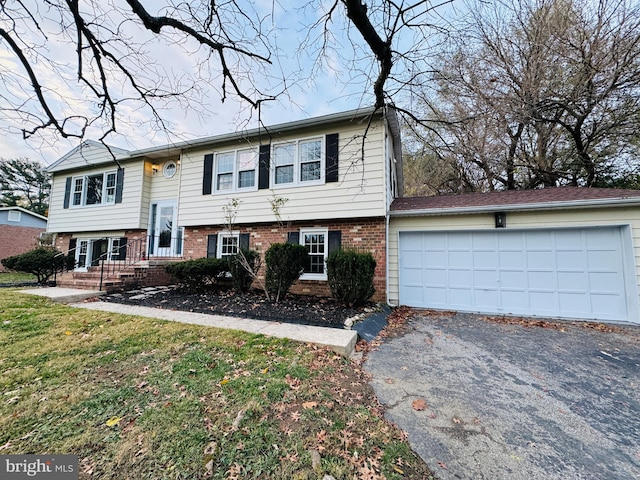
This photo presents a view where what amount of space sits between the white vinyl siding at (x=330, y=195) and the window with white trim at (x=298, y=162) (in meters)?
0.12

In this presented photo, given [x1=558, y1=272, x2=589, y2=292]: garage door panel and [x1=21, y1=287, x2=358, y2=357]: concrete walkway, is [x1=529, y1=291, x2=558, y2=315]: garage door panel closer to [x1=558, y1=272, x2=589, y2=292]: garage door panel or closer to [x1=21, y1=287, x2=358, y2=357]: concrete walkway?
[x1=558, y1=272, x2=589, y2=292]: garage door panel

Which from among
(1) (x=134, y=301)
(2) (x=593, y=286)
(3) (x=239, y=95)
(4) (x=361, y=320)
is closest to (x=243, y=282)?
(1) (x=134, y=301)

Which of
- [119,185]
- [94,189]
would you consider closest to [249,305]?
[119,185]

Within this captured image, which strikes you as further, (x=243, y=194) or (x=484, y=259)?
(x=243, y=194)

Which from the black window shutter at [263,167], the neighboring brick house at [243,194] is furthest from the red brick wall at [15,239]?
the black window shutter at [263,167]

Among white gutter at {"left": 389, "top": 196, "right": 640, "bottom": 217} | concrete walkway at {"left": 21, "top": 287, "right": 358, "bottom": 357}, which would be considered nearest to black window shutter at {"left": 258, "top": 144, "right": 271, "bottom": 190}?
white gutter at {"left": 389, "top": 196, "right": 640, "bottom": 217}

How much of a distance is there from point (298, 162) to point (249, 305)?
426 centimetres

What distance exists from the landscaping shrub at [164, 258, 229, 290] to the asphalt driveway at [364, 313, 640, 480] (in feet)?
17.0

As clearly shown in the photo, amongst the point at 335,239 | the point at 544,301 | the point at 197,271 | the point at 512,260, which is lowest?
the point at 544,301

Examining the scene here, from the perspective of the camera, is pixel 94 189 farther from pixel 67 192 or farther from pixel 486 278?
pixel 486 278

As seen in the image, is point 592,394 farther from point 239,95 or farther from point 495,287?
point 239,95

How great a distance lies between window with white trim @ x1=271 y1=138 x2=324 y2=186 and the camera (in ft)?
25.1

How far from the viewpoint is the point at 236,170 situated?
28.1 ft

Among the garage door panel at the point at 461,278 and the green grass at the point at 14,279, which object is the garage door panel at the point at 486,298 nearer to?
the garage door panel at the point at 461,278
